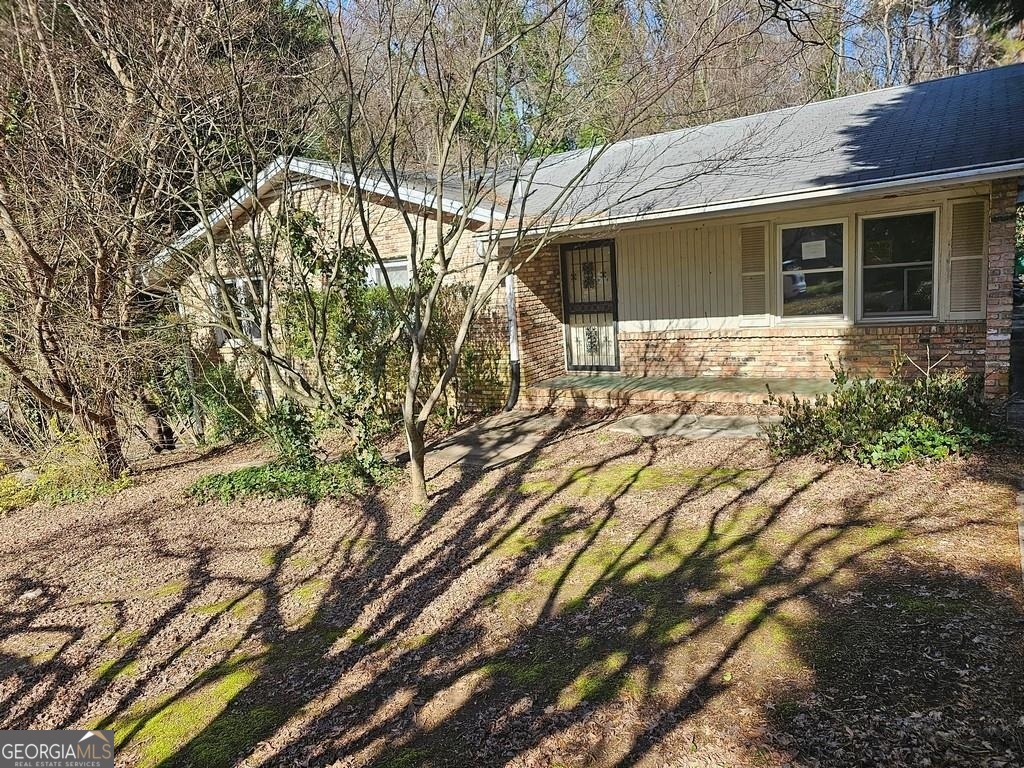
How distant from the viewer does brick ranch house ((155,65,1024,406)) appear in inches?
285

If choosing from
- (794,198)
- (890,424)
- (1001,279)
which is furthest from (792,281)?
(890,424)

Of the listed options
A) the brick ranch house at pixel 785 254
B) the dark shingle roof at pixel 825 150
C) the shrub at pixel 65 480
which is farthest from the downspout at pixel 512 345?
the shrub at pixel 65 480

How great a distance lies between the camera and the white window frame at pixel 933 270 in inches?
325

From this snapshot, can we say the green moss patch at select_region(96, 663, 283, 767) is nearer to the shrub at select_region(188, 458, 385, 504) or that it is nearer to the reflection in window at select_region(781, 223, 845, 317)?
the shrub at select_region(188, 458, 385, 504)

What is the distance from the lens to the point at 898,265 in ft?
28.2

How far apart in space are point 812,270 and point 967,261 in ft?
5.72

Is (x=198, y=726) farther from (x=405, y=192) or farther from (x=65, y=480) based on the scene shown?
(x=405, y=192)

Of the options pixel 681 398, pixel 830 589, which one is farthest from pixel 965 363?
pixel 830 589

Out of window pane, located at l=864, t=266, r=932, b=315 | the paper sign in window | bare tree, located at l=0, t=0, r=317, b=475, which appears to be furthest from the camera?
the paper sign in window

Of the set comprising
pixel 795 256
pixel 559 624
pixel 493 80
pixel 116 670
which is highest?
pixel 493 80

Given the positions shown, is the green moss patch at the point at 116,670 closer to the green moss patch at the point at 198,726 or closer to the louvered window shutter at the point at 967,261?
the green moss patch at the point at 198,726

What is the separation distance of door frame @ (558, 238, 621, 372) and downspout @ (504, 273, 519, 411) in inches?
56.8

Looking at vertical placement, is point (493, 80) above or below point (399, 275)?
above

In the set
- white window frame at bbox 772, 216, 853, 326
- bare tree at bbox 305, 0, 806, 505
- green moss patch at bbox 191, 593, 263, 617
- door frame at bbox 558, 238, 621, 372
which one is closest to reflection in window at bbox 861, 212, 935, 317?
white window frame at bbox 772, 216, 853, 326
